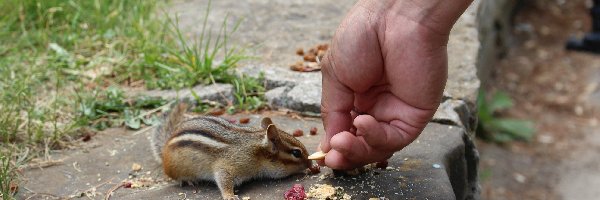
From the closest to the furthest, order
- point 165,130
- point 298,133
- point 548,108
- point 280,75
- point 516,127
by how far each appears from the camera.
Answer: point 165,130 < point 298,133 < point 280,75 < point 516,127 < point 548,108

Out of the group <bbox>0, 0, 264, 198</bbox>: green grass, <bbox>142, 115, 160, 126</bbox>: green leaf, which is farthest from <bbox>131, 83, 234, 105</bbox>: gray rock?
<bbox>142, 115, 160, 126</bbox>: green leaf

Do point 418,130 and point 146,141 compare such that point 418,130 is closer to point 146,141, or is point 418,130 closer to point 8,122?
point 146,141

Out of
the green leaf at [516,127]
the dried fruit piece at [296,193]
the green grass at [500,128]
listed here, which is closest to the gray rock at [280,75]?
the dried fruit piece at [296,193]

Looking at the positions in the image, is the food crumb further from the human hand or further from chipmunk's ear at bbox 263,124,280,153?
chipmunk's ear at bbox 263,124,280,153

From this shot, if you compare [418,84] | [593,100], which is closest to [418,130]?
[418,84]

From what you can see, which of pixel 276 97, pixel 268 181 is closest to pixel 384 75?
pixel 268 181

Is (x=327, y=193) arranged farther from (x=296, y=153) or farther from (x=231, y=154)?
(x=231, y=154)

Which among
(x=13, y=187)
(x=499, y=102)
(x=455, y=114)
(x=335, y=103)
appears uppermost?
(x=335, y=103)
